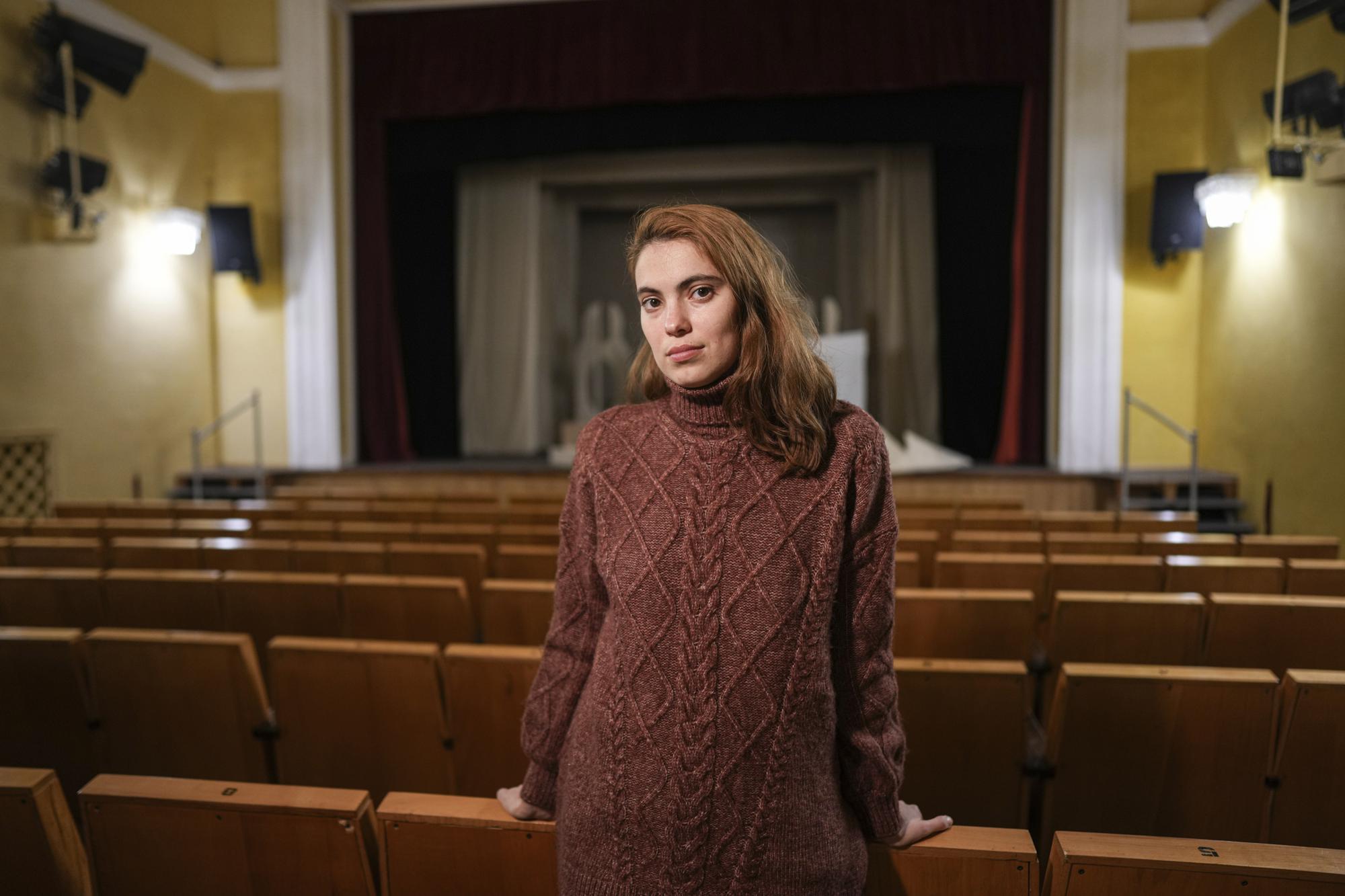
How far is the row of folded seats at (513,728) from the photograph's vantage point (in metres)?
1.61

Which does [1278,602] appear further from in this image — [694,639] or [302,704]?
[302,704]

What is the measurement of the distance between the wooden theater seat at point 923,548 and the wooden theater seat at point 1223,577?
725 mm

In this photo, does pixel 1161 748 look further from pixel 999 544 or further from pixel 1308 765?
pixel 999 544

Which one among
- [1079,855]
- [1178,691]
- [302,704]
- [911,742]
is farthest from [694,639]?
[302,704]

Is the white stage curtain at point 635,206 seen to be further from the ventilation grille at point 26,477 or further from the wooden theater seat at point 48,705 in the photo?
the wooden theater seat at point 48,705

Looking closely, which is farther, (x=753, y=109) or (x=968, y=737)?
(x=753, y=109)

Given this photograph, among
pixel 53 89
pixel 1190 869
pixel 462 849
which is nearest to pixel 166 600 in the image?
pixel 462 849

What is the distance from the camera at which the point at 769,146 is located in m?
8.74

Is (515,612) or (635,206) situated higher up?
(635,206)

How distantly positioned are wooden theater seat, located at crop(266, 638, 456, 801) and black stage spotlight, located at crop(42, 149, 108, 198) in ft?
19.1

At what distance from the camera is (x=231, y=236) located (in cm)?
759

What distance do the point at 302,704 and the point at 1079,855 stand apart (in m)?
1.48

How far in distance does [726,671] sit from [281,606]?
6.28 feet

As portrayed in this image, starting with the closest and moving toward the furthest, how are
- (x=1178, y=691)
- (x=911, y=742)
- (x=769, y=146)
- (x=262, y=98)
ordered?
(x=1178, y=691)
(x=911, y=742)
(x=262, y=98)
(x=769, y=146)
